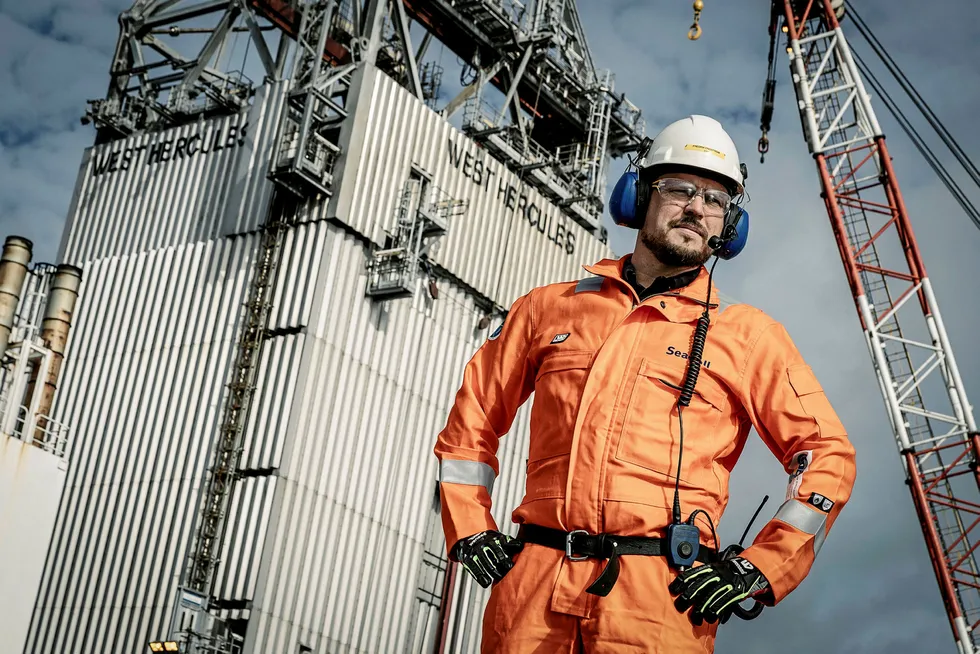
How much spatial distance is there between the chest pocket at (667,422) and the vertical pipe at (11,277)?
78.3ft

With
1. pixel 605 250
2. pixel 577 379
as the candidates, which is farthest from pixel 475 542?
pixel 605 250

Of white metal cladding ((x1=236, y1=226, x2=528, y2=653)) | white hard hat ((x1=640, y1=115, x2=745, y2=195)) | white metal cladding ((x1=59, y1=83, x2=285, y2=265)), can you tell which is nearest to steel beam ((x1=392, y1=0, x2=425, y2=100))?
white metal cladding ((x1=59, y1=83, x2=285, y2=265))

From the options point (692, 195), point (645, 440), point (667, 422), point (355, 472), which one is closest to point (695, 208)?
point (692, 195)

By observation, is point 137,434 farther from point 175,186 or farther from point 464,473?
point 464,473

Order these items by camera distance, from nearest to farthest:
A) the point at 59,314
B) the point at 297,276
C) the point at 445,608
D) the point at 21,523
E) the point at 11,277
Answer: the point at 21,523, the point at 11,277, the point at 59,314, the point at 297,276, the point at 445,608

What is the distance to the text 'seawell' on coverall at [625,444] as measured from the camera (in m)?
5.58

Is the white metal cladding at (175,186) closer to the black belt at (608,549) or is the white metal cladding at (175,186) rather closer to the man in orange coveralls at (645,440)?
the man in orange coveralls at (645,440)

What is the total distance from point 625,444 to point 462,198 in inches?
1335

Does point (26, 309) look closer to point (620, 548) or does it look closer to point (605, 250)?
point (605, 250)

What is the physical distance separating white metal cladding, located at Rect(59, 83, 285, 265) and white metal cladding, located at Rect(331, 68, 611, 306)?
9.16ft

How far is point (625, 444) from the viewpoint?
5.81 m

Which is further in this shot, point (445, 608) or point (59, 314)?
point (445, 608)

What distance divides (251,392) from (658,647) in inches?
1177

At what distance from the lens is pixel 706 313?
6145 mm
